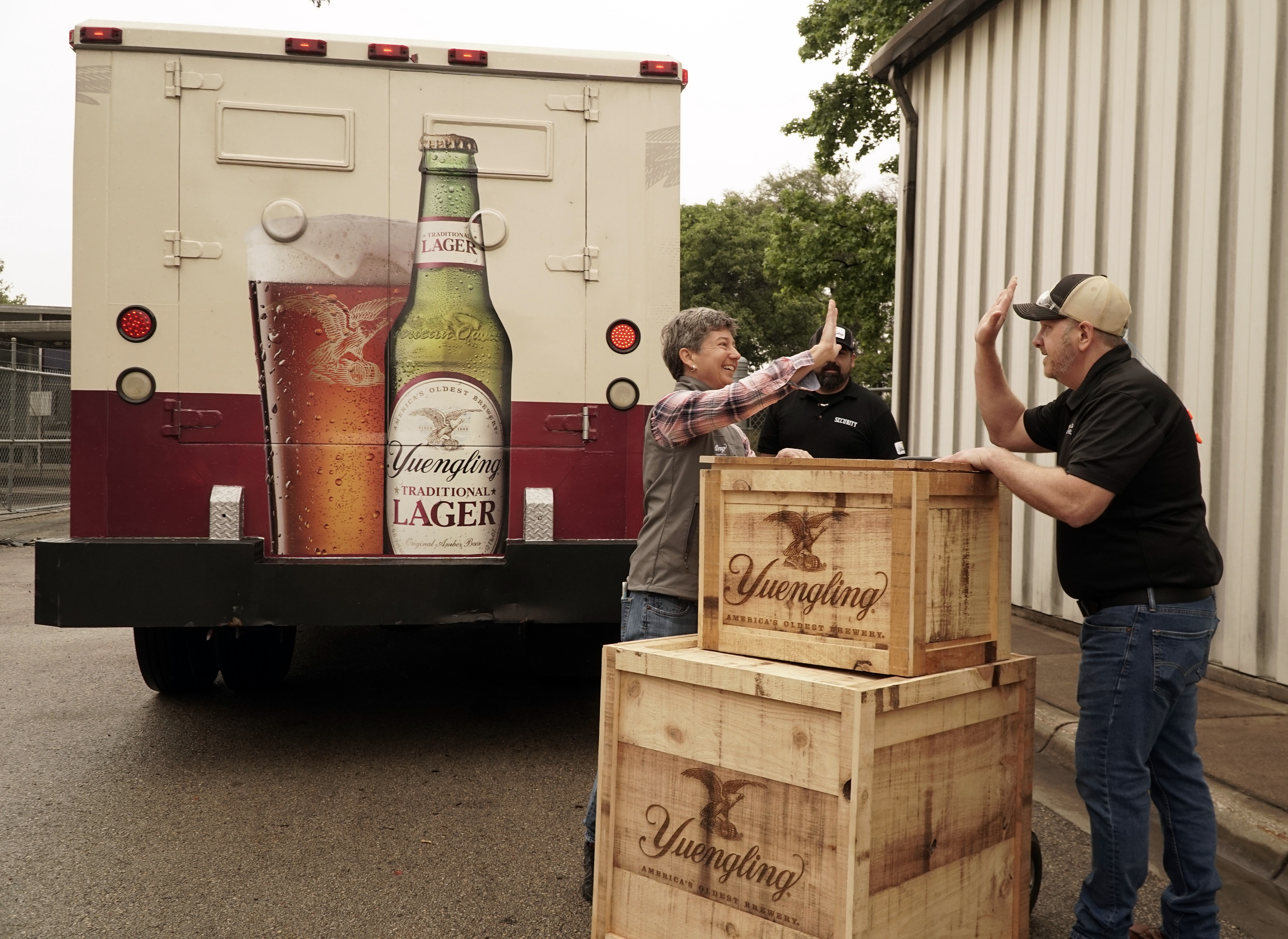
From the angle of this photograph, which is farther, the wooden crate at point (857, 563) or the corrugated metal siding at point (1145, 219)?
the corrugated metal siding at point (1145, 219)

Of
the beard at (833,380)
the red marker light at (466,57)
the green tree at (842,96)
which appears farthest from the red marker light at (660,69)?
the green tree at (842,96)

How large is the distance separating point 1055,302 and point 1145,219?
15.4 feet

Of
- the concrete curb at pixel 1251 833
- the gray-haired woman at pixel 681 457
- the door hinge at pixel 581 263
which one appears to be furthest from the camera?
the door hinge at pixel 581 263

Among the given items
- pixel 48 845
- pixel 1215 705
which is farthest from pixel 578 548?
pixel 1215 705

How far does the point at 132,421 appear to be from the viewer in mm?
4883

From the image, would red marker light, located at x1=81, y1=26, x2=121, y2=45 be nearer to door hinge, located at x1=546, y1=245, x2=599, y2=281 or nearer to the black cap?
door hinge, located at x1=546, y1=245, x2=599, y2=281

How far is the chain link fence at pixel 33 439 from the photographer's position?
17.3 meters

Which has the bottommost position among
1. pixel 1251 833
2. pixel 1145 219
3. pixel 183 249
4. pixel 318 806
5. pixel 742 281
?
pixel 318 806

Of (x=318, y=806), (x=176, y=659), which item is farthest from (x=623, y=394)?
(x=176, y=659)

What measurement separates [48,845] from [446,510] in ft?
6.49

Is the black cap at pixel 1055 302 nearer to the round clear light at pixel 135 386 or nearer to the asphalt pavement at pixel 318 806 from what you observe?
the asphalt pavement at pixel 318 806

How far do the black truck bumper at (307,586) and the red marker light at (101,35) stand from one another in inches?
84.4

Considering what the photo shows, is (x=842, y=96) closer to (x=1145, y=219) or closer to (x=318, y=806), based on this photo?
(x=1145, y=219)

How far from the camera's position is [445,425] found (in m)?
5.05
